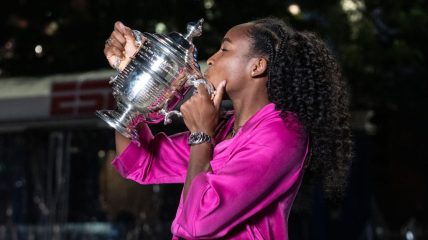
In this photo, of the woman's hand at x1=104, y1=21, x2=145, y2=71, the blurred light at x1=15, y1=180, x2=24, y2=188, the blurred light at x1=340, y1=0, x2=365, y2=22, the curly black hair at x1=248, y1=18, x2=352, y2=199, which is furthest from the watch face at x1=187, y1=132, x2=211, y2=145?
the blurred light at x1=340, y1=0, x2=365, y2=22

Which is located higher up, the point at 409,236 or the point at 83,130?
the point at 83,130

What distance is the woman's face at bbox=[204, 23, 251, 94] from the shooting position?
241 cm

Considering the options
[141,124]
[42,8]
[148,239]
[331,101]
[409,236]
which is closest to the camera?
[331,101]

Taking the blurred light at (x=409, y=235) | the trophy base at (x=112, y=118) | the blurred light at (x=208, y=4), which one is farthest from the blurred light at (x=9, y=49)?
the trophy base at (x=112, y=118)

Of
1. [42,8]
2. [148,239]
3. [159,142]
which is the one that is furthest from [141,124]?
[42,8]

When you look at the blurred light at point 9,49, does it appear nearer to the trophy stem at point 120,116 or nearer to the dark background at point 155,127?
the dark background at point 155,127

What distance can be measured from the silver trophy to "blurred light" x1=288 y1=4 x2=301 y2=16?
14.6 feet

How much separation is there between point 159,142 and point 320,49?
2.09ft

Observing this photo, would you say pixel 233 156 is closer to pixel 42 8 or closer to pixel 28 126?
pixel 28 126

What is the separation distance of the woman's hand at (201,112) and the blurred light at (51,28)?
537cm

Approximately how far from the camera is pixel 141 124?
A: 8.82 feet

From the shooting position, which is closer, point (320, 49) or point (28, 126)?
point (320, 49)

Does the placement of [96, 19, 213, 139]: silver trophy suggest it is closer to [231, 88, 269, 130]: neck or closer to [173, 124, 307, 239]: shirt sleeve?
[231, 88, 269, 130]: neck

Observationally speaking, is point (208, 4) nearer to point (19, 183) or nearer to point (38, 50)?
point (38, 50)
